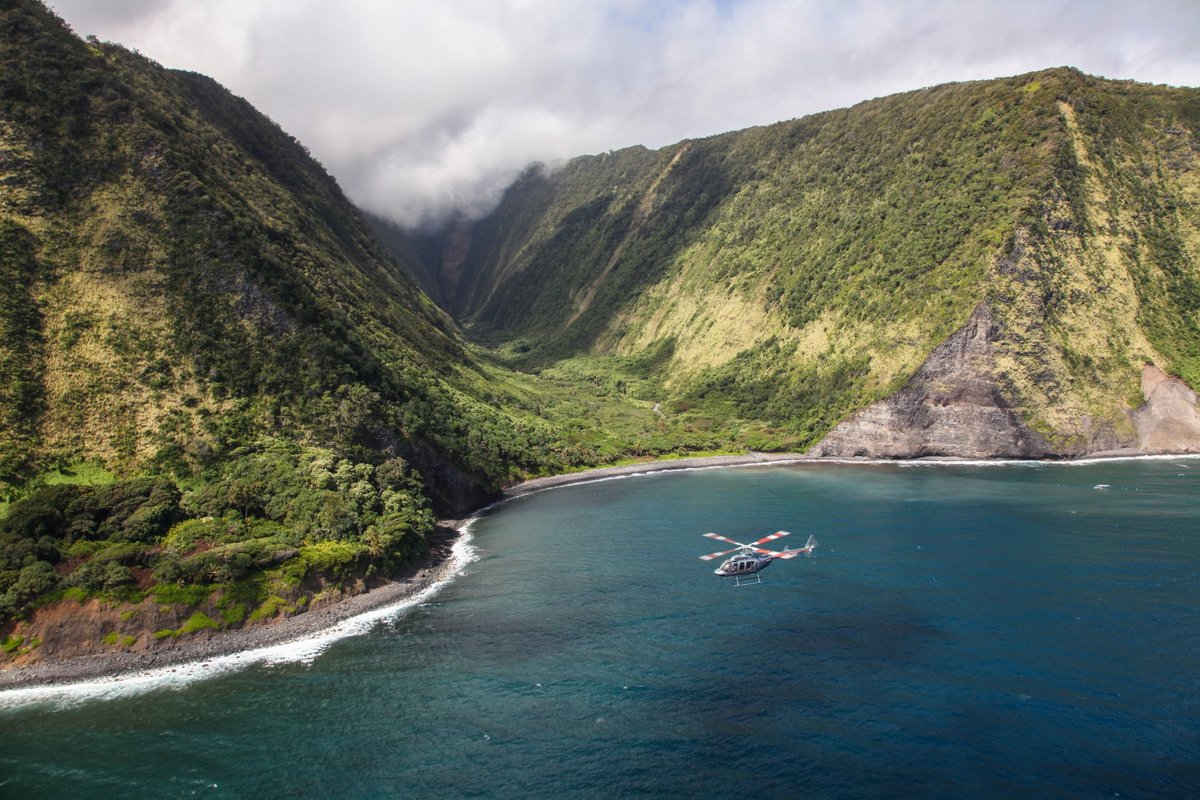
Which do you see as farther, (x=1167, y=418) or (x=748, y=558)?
(x=1167, y=418)

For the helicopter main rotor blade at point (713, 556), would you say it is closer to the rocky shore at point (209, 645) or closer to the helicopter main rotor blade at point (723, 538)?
the helicopter main rotor blade at point (723, 538)

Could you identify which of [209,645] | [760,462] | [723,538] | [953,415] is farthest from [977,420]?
[209,645]

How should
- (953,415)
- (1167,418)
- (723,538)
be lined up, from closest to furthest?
(723,538)
(1167,418)
(953,415)

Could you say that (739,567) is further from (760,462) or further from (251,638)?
(760,462)

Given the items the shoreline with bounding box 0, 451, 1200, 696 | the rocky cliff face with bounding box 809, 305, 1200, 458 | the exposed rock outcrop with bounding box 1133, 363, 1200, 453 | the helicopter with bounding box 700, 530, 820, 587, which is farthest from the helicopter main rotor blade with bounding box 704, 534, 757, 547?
the exposed rock outcrop with bounding box 1133, 363, 1200, 453

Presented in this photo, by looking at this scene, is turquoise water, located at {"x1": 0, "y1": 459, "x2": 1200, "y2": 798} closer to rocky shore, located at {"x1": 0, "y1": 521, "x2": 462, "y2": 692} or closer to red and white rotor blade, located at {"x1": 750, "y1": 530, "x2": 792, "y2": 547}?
rocky shore, located at {"x1": 0, "y1": 521, "x2": 462, "y2": 692}

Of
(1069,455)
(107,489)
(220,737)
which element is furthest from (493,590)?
(1069,455)

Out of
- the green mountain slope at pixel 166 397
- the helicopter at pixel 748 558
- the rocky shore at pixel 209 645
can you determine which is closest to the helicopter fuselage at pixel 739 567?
the helicopter at pixel 748 558
